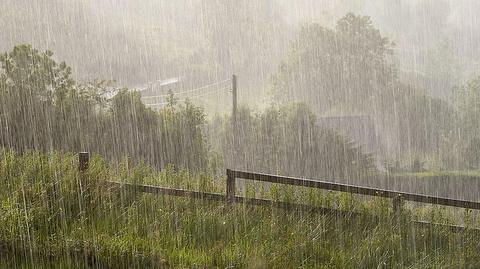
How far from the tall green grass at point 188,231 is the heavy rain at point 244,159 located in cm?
3

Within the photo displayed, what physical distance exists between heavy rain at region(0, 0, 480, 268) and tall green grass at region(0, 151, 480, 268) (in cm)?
3

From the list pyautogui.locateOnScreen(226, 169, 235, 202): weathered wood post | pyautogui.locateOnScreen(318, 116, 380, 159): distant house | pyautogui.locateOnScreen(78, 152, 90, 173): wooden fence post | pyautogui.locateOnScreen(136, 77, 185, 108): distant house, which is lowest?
pyautogui.locateOnScreen(318, 116, 380, 159): distant house

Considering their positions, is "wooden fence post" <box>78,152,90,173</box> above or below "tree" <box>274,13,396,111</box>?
below

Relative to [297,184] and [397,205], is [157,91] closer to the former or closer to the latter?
[297,184]

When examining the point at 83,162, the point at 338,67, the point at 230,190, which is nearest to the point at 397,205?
the point at 230,190

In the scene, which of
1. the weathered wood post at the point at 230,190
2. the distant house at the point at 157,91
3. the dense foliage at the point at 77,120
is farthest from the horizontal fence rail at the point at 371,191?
the distant house at the point at 157,91

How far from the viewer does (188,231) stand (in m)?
10.0

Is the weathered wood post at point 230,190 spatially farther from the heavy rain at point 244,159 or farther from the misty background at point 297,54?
the misty background at point 297,54

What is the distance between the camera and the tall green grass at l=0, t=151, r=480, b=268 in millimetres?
8961

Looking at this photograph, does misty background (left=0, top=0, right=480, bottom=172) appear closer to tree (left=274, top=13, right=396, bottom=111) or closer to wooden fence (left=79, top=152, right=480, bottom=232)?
tree (left=274, top=13, right=396, bottom=111)

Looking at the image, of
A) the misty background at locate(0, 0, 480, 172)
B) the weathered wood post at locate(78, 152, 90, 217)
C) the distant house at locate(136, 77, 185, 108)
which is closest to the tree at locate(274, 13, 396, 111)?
the misty background at locate(0, 0, 480, 172)

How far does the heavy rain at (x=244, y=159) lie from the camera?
9406mm

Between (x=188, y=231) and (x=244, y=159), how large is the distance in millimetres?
28223

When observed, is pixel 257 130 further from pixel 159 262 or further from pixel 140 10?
pixel 140 10
